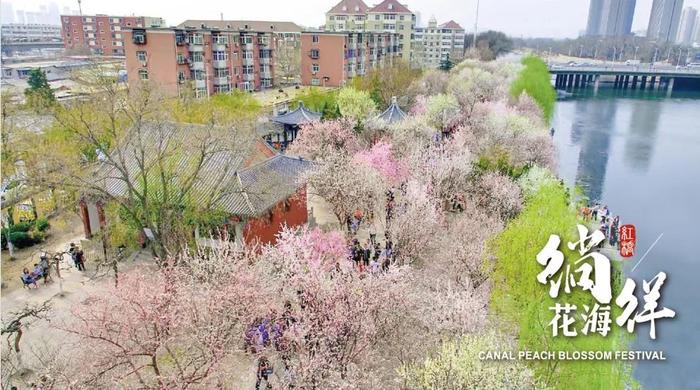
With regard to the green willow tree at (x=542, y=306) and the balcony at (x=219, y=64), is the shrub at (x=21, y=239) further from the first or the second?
the balcony at (x=219, y=64)

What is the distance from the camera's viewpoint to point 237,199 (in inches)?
639

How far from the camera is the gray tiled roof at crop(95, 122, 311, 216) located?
1602 cm

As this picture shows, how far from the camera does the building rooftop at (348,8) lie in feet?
253

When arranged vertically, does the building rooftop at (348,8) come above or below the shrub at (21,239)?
above

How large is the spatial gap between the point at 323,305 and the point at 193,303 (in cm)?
257

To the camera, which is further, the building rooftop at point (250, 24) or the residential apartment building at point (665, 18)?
the residential apartment building at point (665, 18)

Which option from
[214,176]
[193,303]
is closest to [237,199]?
[214,176]

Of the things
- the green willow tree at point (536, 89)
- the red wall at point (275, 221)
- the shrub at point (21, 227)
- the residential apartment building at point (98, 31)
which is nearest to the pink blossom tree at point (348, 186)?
the red wall at point (275, 221)

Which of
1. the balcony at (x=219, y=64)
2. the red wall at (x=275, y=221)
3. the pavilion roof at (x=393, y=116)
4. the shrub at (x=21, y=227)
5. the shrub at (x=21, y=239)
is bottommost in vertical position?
the shrub at (x=21, y=239)

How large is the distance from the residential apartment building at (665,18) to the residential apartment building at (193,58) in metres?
162

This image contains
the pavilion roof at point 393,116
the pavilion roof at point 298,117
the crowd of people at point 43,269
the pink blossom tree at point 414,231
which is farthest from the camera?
the pavilion roof at point 298,117

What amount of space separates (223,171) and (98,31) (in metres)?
78.1

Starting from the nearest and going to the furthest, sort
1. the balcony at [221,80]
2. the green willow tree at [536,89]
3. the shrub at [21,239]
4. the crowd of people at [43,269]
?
the crowd of people at [43,269] < the shrub at [21,239] < the green willow tree at [536,89] < the balcony at [221,80]

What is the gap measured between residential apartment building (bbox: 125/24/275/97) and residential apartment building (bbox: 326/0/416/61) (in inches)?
1123
